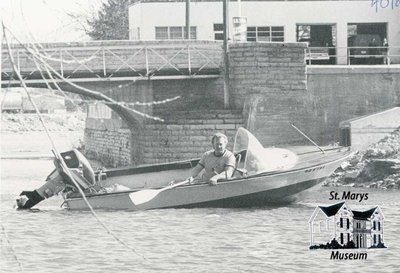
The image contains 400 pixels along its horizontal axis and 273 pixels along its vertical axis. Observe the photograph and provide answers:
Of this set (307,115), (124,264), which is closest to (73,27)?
(307,115)

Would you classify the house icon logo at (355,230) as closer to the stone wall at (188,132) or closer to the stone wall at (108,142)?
the stone wall at (188,132)

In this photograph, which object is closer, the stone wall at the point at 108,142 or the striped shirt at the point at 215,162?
the striped shirt at the point at 215,162

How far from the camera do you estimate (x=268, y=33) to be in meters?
41.8

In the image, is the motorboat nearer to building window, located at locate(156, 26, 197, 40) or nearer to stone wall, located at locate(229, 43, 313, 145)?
stone wall, located at locate(229, 43, 313, 145)

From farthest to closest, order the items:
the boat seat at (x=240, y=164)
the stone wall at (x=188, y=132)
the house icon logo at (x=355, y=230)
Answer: the stone wall at (x=188, y=132), the boat seat at (x=240, y=164), the house icon logo at (x=355, y=230)

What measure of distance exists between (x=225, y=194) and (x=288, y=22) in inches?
866

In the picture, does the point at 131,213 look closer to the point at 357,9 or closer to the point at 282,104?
the point at 282,104

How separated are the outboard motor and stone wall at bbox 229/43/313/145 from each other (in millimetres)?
12214

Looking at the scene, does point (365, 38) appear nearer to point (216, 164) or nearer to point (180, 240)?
point (216, 164)

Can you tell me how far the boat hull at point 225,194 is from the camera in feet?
66.2

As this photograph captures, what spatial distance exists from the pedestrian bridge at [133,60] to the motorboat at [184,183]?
31.2 ft

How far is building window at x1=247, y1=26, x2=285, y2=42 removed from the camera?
136ft

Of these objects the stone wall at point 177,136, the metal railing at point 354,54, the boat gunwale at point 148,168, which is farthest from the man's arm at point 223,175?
the metal railing at point 354,54

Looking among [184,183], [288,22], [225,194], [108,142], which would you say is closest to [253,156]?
[225,194]
